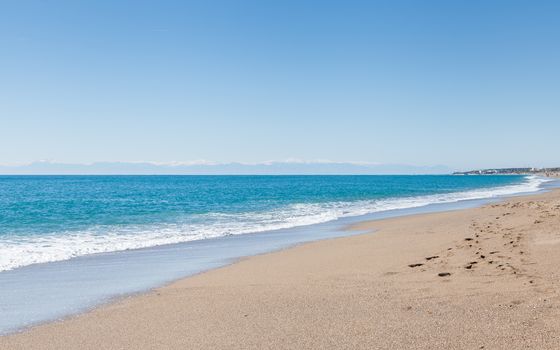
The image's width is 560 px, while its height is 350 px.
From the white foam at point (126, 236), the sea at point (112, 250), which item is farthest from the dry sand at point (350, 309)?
the white foam at point (126, 236)

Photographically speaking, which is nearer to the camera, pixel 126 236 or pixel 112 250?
pixel 112 250

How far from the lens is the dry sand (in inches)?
242

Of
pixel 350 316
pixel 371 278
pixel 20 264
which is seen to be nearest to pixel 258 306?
pixel 350 316

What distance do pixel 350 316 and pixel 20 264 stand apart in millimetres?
10986

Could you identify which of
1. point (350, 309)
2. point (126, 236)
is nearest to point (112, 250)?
point (126, 236)

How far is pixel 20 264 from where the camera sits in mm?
14234

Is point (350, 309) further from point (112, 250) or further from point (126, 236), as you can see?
point (126, 236)

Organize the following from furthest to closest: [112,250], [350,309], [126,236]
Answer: [126,236], [112,250], [350,309]

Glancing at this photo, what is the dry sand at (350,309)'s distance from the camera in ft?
20.2

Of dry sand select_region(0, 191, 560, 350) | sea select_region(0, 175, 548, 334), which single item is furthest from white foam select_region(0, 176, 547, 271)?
dry sand select_region(0, 191, 560, 350)

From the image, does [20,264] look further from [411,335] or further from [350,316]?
[411,335]

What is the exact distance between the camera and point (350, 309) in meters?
7.54

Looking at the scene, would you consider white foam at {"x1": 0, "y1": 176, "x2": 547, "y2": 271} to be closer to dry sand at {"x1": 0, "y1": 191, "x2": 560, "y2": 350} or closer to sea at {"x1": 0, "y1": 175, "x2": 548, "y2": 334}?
sea at {"x1": 0, "y1": 175, "x2": 548, "y2": 334}

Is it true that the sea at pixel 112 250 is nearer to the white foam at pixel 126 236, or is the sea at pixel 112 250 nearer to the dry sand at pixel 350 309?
the white foam at pixel 126 236
